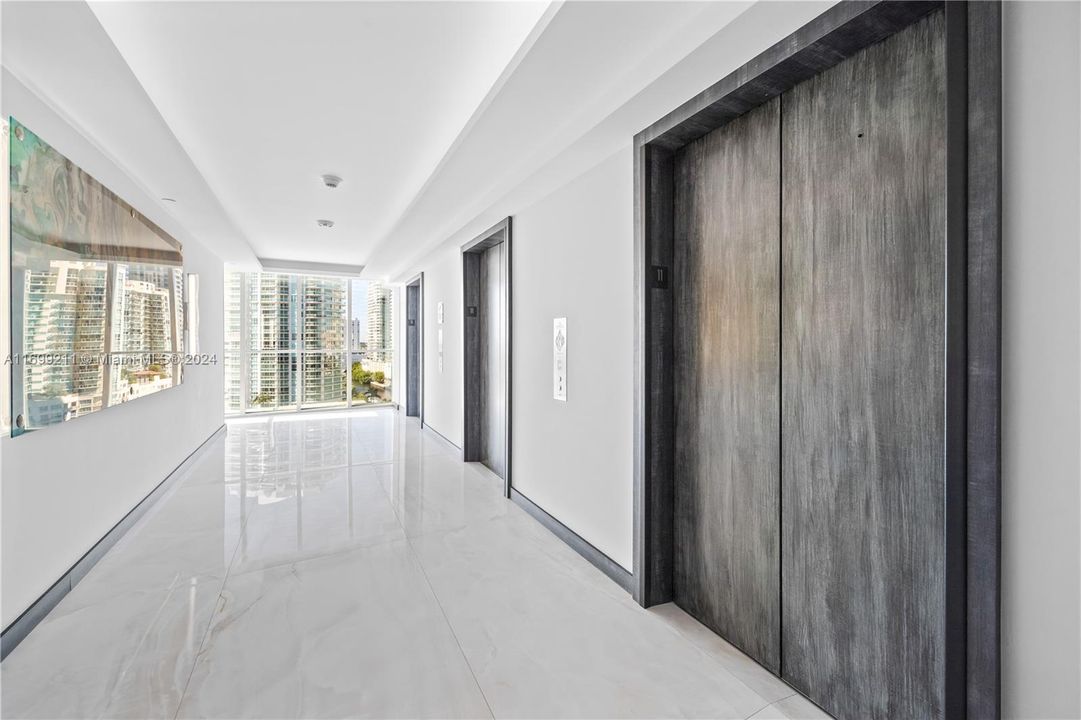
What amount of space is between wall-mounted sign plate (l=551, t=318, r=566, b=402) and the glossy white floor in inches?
40.6

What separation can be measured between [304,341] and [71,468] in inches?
273

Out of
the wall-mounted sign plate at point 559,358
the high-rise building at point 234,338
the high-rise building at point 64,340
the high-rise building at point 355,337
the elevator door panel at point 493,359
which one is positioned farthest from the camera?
the high-rise building at point 355,337

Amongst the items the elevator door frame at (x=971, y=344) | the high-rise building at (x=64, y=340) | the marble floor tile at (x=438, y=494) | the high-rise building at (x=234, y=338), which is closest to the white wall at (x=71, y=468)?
the high-rise building at (x=64, y=340)

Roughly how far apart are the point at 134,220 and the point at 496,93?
9.86 feet

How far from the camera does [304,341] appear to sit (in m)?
9.31

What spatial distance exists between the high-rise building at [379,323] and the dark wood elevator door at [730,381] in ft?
27.9

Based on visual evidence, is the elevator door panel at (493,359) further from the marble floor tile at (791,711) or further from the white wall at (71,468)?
the marble floor tile at (791,711)

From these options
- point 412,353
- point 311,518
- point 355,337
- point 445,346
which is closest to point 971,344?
point 311,518

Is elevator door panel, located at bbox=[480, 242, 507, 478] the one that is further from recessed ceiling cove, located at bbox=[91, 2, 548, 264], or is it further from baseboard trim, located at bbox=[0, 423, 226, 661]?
baseboard trim, located at bbox=[0, 423, 226, 661]

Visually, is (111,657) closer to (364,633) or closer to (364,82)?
(364,633)

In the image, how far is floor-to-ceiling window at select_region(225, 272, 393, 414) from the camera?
8859 mm

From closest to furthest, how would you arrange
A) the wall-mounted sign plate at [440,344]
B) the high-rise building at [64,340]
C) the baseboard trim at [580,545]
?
the high-rise building at [64,340], the baseboard trim at [580,545], the wall-mounted sign plate at [440,344]

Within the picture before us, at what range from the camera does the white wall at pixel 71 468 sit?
85.9 inches

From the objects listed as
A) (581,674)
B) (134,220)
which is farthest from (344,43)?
(581,674)
